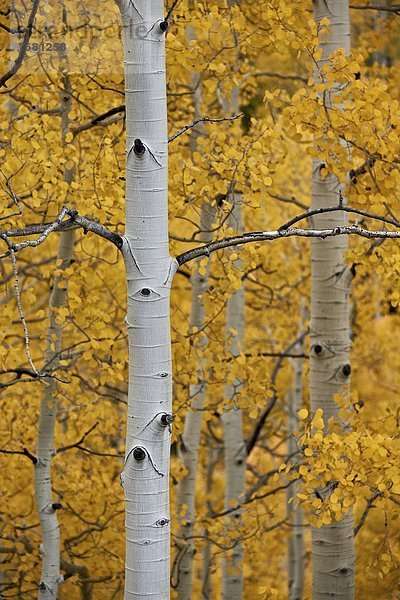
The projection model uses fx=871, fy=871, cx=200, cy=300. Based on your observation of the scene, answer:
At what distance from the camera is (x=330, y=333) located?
559 centimetres

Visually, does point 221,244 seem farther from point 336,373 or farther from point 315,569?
point 315,569

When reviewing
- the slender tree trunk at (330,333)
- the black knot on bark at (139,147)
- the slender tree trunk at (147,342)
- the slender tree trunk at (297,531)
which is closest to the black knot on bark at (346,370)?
the slender tree trunk at (330,333)

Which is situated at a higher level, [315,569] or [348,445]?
[348,445]

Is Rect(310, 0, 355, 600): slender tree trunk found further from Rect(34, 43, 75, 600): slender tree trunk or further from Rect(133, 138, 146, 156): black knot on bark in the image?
Rect(133, 138, 146, 156): black knot on bark

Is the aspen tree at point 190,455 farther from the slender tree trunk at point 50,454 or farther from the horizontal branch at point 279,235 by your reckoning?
the horizontal branch at point 279,235

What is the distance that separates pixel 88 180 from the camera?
5133mm

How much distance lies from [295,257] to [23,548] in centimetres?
592

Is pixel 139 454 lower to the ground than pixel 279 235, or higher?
lower

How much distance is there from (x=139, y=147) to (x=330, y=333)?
2.57 metres

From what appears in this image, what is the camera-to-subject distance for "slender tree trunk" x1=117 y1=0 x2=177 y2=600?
343 centimetres

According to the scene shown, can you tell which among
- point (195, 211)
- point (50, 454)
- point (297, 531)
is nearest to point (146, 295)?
point (195, 211)

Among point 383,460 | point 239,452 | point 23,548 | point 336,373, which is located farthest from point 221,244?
point 239,452

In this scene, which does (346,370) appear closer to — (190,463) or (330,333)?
(330,333)

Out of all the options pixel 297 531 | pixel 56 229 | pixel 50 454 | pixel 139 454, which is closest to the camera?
pixel 56 229
